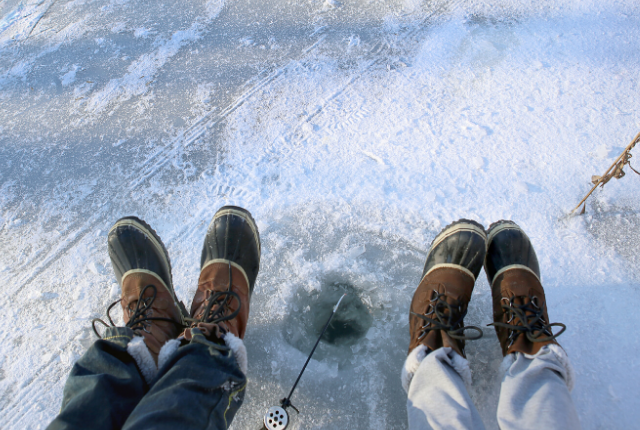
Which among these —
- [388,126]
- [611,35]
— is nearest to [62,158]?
[388,126]

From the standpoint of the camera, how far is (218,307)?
141cm

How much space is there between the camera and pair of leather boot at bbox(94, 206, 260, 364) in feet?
4.59

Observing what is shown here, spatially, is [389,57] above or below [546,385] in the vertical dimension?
above

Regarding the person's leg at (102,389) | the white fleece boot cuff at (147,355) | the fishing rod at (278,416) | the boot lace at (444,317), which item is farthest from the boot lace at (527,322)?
the person's leg at (102,389)

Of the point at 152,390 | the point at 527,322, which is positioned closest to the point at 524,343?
the point at 527,322

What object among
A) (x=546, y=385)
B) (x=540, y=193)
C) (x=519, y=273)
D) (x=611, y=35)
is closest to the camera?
(x=546, y=385)

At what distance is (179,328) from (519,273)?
1361mm

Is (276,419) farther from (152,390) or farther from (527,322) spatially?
(527,322)

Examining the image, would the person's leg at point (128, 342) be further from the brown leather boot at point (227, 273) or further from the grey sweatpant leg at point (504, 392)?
the grey sweatpant leg at point (504, 392)

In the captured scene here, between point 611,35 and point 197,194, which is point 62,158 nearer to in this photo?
point 197,194

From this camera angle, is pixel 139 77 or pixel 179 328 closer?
pixel 179 328

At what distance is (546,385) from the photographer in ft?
3.59

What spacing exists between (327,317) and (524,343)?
2.44 feet

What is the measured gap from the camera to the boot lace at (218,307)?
138 centimetres
